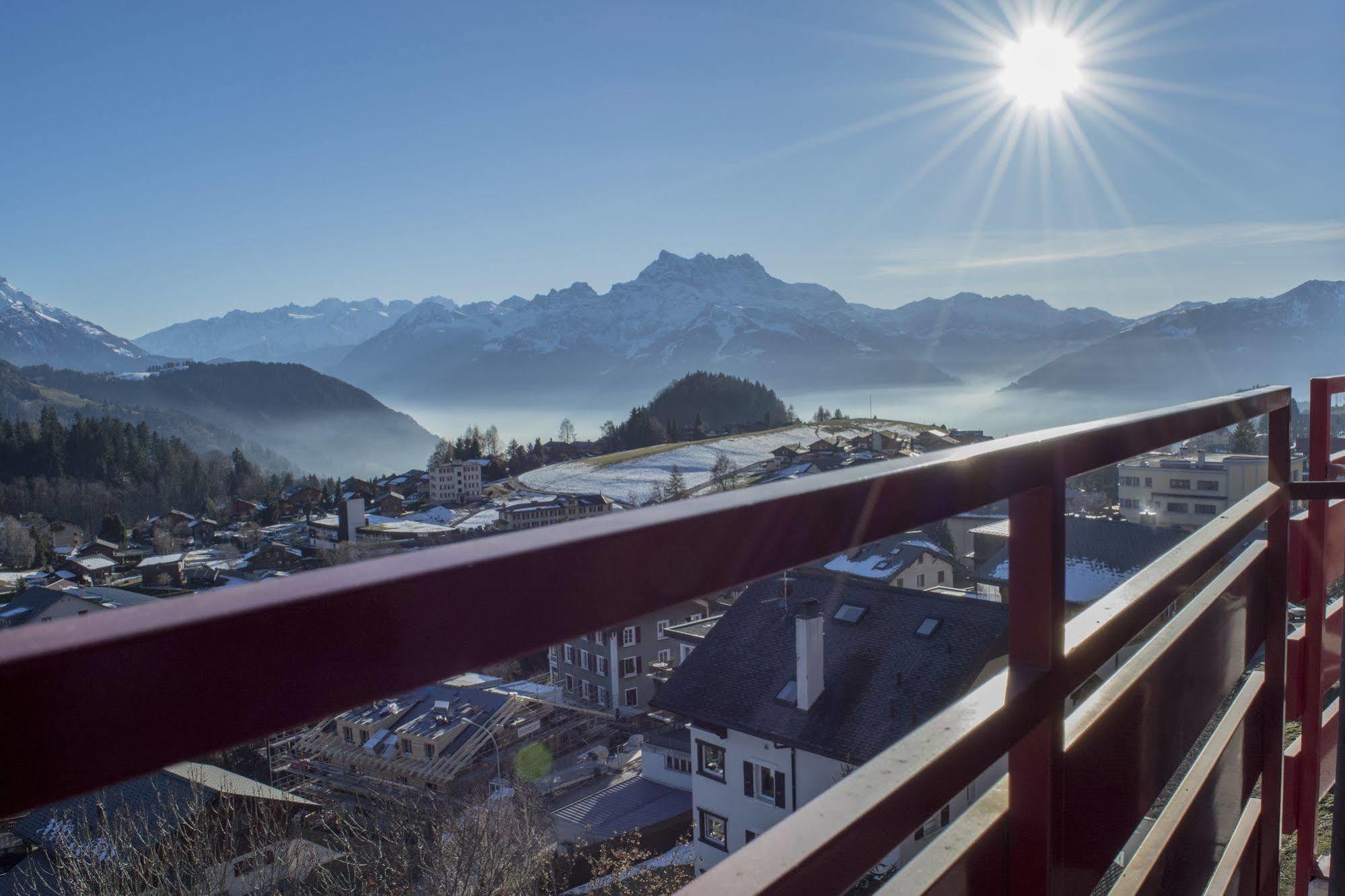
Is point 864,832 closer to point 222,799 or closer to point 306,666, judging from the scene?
point 306,666

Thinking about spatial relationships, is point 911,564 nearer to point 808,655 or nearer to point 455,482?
point 808,655

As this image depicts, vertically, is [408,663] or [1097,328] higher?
[1097,328]

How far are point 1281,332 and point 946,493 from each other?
8889 centimetres

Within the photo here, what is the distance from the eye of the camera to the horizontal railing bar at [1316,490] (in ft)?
5.60

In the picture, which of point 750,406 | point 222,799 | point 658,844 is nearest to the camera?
point 222,799

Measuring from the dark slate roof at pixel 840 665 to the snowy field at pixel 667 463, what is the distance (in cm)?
3022

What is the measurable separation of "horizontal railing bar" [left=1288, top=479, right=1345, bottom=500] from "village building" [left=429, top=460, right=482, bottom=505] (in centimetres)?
4202

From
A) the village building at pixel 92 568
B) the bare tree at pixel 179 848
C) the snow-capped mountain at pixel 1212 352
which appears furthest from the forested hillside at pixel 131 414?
the bare tree at pixel 179 848

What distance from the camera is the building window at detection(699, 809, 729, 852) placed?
194 inches

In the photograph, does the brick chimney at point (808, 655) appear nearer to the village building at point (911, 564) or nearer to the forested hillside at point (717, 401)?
the village building at point (911, 564)

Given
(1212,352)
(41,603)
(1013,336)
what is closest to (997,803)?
(41,603)

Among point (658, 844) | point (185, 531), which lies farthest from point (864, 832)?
point (185, 531)

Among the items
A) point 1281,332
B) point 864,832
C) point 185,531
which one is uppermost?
point 1281,332

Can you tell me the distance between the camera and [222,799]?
508 cm
